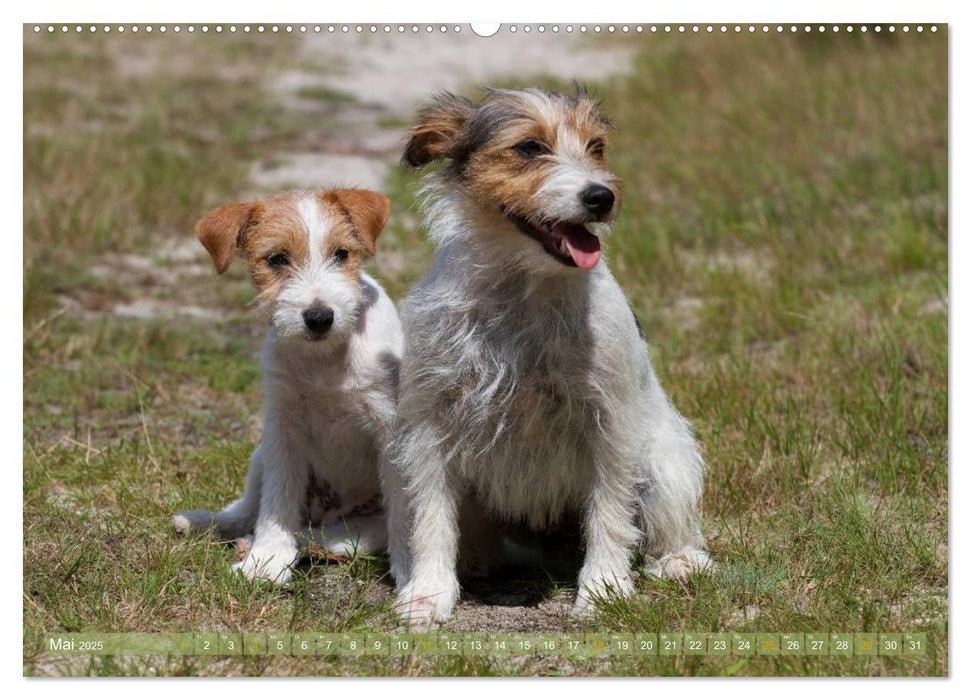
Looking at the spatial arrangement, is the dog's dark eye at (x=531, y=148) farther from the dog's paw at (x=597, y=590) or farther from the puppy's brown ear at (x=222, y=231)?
the dog's paw at (x=597, y=590)

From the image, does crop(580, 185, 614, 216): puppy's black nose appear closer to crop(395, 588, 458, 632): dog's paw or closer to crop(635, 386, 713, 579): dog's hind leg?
crop(635, 386, 713, 579): dog's hind leg

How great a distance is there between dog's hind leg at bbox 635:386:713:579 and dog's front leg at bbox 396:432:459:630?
92cm

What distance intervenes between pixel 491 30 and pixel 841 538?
2.81 metres

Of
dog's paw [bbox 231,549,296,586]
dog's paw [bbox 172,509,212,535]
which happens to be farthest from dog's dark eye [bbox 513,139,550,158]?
dog's paw [bbox 172,509,212,535]

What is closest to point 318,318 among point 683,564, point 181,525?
point 181,525

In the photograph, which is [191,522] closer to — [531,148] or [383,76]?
[531,148]

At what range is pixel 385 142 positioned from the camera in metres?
14.0

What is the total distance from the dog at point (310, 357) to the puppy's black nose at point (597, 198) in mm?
1303

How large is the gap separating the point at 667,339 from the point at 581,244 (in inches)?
167

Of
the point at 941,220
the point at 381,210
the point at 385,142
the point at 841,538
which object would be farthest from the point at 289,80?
the point at 841,538

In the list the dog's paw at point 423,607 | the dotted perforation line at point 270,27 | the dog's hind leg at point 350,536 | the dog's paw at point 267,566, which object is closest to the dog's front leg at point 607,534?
the dog's paw at point 423,607

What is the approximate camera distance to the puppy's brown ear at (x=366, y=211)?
19.3 ft

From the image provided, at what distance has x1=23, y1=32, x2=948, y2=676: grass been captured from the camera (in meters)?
5.34

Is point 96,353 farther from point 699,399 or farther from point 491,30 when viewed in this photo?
point 491,30
